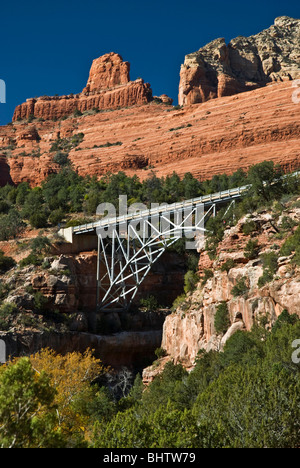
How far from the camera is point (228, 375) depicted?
23469 millimetres

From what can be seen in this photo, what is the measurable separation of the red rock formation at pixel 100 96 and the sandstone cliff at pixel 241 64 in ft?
26.2

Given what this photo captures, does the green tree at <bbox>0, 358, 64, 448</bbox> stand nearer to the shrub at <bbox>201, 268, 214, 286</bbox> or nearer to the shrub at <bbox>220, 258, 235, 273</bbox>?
the shrub at <bbox>220, 258, 235, 273</bbox>

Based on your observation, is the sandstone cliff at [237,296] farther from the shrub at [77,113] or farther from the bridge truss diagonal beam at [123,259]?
the shrub at [77,113]

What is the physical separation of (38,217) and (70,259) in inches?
413

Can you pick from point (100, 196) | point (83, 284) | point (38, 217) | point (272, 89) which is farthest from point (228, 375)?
point (272, 89)

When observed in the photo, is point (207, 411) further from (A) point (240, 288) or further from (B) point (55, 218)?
(B) point (55, 218)

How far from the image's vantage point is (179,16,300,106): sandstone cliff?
99812mm

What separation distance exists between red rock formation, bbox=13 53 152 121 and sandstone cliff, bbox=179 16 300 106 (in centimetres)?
800

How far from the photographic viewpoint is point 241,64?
112 meters

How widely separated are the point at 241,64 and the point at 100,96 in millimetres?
27307

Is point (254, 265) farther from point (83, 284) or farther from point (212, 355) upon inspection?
point (83, 284)

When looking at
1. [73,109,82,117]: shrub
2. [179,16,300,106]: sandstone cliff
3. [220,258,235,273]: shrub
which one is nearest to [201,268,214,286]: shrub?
[220,258,235,273]: shrub
